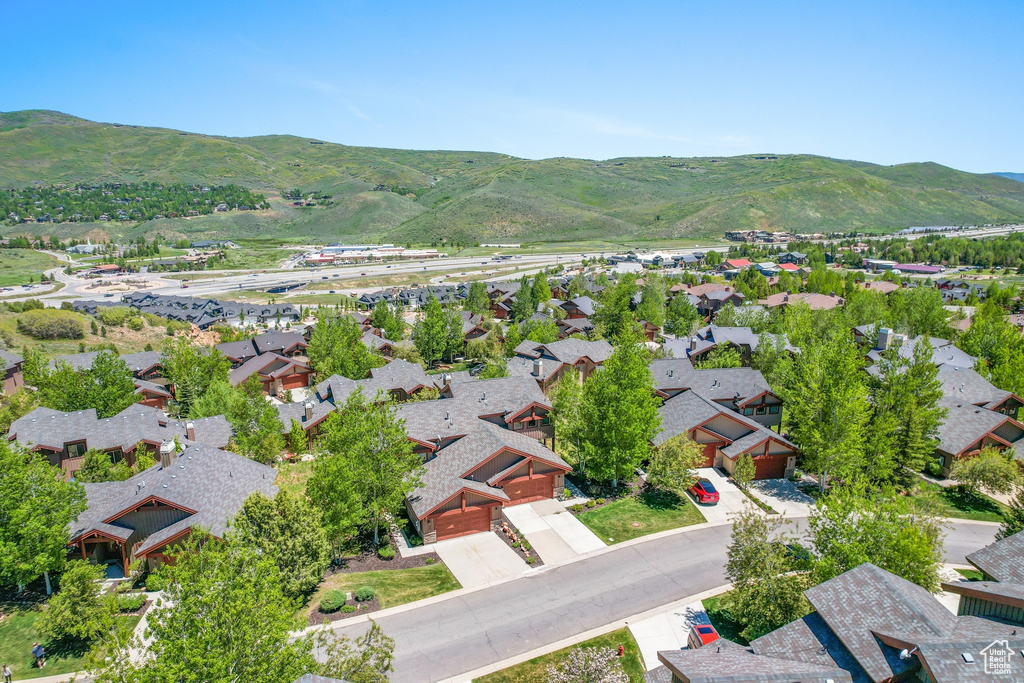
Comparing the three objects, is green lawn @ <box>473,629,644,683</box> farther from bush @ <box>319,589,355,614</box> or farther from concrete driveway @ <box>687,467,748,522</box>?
concrete driveway @ <box>687,467,748,522</box>

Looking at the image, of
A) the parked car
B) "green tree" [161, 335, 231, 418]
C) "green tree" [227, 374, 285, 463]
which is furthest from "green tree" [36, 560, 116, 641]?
"green tree" [161, 335, 231, 418]

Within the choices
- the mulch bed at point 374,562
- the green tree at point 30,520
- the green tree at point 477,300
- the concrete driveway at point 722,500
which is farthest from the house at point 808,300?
the green tree at point 30,520

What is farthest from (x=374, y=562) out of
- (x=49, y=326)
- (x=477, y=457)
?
(x=49, y=326)

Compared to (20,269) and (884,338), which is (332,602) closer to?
(884,338)

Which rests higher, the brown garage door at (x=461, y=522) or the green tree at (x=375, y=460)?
the green tree at (x=375, y=460)

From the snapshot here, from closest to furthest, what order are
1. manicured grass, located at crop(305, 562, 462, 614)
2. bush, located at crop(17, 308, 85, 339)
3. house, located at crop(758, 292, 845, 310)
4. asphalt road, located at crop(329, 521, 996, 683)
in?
1. asphalt road, located at crop(329, 521, 996, 683)
2. manicured grass, located at crop(305, 562, 462, 614)
3. bush, located at crop(17, 308, 85, 339)
4. house, located at crop(758, 292, 845, 310)

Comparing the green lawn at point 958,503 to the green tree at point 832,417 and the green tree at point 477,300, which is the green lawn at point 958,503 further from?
the green tree at point 477,300

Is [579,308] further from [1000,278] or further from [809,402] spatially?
[1000,278]
